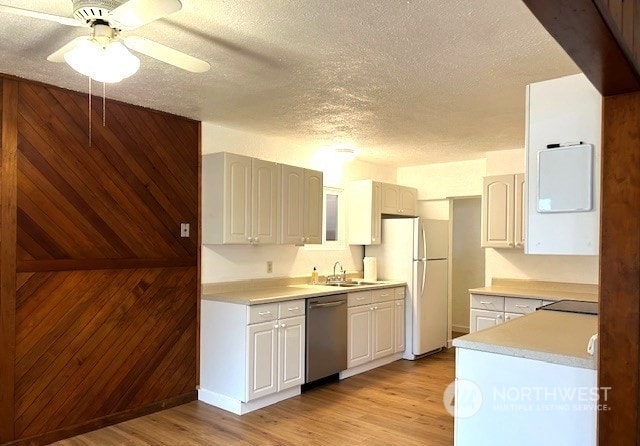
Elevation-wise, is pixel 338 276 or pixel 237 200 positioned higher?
pixel 237 200

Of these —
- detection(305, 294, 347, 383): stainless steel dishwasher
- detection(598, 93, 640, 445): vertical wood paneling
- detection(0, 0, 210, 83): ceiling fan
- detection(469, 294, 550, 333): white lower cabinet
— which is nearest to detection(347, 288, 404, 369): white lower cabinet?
detection(305, 294, 347, 383): stainless steel dishwasher

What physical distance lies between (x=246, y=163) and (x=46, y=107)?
155 cm

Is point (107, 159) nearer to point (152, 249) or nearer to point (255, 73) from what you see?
point (152, 249)

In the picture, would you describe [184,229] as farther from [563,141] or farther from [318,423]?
[563,141]

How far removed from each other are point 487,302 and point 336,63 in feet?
9.71

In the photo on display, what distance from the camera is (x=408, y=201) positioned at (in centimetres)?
617

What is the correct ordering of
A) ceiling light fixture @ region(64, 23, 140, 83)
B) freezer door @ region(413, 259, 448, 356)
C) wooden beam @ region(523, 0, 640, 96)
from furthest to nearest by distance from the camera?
1. freezer door @ region(413, 259, 448, 356)
2. ceiling light fixture @ region(64, 23, 140, 83)
3. wooden beam @ region(523, 0, 640, 96)

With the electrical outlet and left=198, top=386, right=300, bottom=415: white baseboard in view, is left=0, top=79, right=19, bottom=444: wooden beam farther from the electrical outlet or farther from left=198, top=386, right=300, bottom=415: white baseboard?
left=198, top=386, right=300, bottom=415: white baseboard

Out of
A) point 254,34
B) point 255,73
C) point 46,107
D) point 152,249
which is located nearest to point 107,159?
point 46,107

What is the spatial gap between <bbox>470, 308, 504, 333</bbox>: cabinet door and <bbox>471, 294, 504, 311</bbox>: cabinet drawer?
0.13 ft

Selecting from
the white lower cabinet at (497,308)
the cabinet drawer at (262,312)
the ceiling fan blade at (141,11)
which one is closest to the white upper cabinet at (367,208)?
the white lower cabinet at (497,308)

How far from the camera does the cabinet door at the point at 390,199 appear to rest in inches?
226

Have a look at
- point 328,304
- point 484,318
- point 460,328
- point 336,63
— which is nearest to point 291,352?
point 328,304

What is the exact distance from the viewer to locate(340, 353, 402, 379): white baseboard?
474 cm
